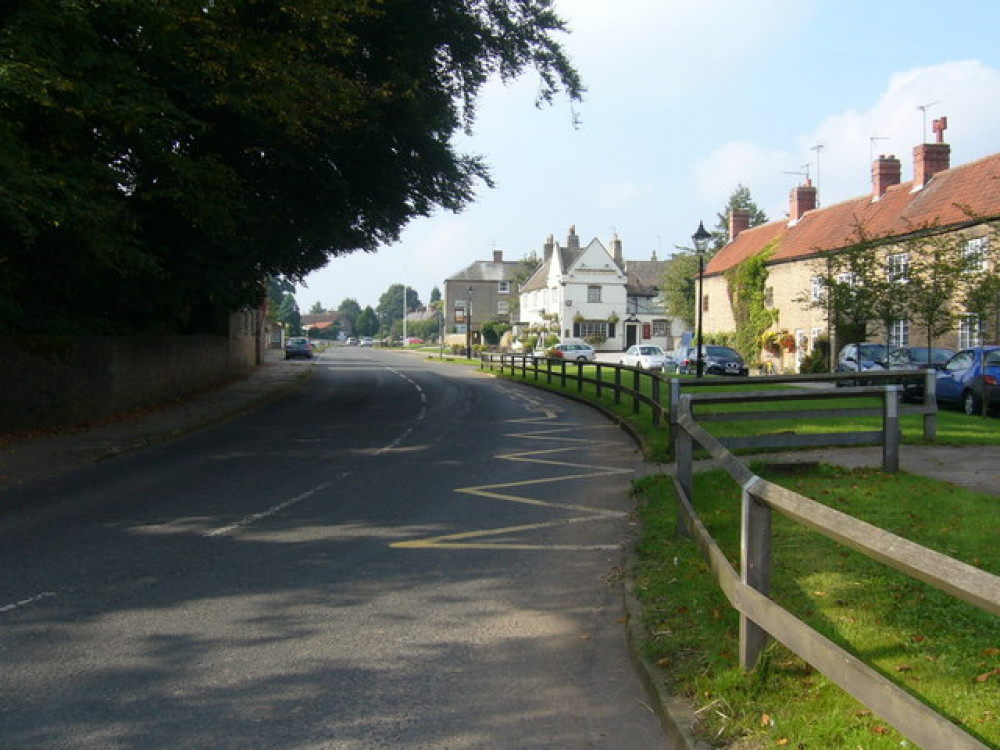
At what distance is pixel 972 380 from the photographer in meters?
20.2

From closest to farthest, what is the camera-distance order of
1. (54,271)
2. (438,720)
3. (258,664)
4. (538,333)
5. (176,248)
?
(438,720), (258,664), (54,271), (176,248), (538,333)

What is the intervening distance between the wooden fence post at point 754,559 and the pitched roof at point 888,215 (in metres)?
22.7

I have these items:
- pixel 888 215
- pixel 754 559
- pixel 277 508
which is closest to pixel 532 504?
pixel 277 508

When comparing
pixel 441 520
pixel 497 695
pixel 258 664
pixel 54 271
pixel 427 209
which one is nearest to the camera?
pixel 497 695

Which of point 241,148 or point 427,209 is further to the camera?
point 427,209

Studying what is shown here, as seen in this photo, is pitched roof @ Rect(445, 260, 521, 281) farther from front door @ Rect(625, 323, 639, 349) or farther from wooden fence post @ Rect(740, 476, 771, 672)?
wooden fence post @ Rect(740, 476, 771, 672)

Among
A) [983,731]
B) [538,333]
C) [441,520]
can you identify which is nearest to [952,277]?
[441,520]

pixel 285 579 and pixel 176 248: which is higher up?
pixel 176 248

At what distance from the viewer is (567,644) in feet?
18.4

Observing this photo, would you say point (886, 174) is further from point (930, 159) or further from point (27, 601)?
point (27, 601)

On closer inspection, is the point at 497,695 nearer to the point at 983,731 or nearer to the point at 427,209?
the point at 983,731

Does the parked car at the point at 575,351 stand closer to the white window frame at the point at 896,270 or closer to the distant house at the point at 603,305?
the distant house at the point at 603,305

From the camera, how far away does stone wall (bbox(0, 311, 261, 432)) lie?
53.9 ft

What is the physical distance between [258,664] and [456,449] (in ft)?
32.7
